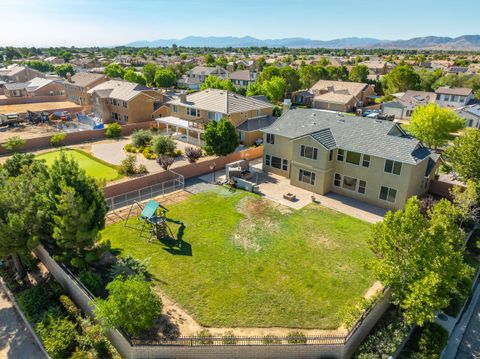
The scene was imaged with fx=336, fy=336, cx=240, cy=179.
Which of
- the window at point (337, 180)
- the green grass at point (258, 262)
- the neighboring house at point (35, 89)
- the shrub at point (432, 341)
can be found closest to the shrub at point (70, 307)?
the green grass at point (258, 262)

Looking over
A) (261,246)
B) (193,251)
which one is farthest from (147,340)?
(261,246)

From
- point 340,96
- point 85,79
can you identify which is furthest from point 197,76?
point 340,96

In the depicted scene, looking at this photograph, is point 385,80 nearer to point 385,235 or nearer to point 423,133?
point 423,133

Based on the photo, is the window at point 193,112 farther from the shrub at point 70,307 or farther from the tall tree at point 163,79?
the tall tree at point 163,79

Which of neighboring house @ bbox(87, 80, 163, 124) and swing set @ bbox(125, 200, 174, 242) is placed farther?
neighboring house @ bbox(87, 80, 163, 124)

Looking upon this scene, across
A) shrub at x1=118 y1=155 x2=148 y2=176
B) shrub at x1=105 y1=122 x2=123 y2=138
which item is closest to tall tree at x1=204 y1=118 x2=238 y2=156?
shrub at x1=118 y1=155 x2=148 y2=176

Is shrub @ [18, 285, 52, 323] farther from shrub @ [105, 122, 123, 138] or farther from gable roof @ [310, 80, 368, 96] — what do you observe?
gable roof @ [310, 80, 368, 96]

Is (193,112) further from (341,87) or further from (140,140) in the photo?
(341,87)

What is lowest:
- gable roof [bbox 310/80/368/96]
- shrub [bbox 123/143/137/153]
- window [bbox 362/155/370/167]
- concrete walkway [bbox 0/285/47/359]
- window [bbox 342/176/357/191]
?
concrete walkway [bbox 0/285/47/359]
